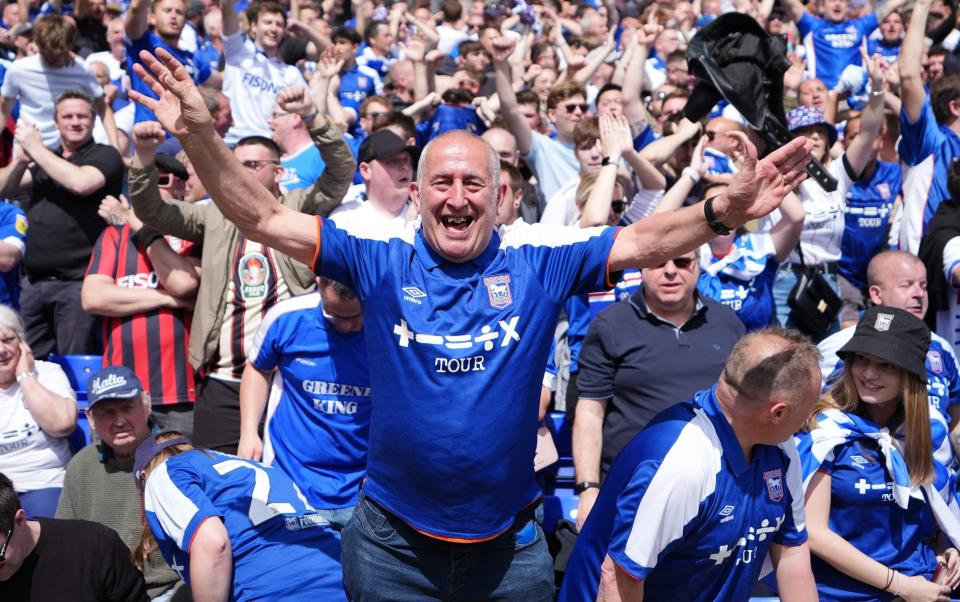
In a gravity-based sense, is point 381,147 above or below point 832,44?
below

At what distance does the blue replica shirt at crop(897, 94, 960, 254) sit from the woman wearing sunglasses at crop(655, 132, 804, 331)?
1.11 meters

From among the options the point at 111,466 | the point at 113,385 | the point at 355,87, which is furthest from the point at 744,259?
the point at 355,87

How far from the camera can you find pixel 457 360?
290 cm

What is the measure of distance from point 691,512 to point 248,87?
635 cm

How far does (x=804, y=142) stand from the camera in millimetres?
2848

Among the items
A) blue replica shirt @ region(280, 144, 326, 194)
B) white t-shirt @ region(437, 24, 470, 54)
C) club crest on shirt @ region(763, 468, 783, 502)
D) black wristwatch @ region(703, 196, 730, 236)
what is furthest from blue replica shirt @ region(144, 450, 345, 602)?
white t-shirt @ region(437, 24, 470, 54)

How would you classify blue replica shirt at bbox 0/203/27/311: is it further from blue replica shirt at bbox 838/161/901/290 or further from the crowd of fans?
blue replica shirt at bbox 838/161/901/290

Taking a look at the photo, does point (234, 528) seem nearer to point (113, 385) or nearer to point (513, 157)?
point (113, 385)

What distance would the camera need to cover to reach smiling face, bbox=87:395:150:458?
4793 millimetres

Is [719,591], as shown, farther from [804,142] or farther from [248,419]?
[248,419]

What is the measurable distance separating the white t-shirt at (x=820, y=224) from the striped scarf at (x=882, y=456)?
2.21 meters

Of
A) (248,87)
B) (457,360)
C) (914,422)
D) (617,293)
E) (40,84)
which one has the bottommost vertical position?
(914,422)

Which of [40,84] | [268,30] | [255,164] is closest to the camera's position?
[255,164]

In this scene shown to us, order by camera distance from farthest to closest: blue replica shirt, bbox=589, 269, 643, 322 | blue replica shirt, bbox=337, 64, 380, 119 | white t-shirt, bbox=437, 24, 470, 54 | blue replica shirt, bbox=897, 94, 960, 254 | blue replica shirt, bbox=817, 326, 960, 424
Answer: white t-shirt, bbox=437, 24, 470, 54, blue replica shirt, bbox=337, 64, 380, 119, blue replica shirt, bbox=897, 94, 960, 254, blue replica shirt, bbox=589, 269, 643, 322, blue replica shirt, bbox=817, 326, 960, 424
